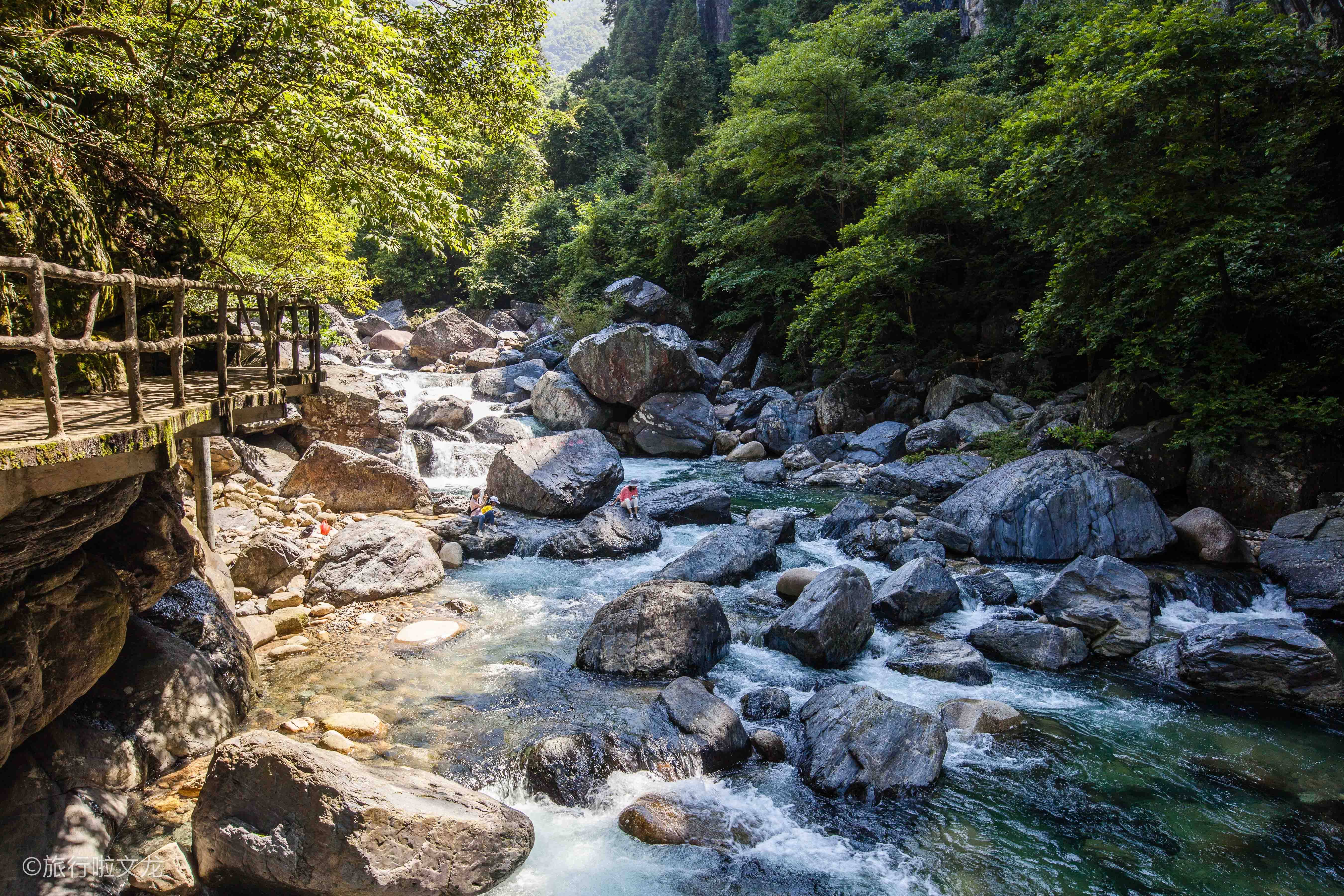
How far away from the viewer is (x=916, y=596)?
882 cm

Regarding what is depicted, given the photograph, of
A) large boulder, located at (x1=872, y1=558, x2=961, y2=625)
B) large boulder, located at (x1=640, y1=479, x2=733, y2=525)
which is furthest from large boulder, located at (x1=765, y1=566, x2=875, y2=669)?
large boulder, located at (x1=640, y1=479, x2=733, y2=525)

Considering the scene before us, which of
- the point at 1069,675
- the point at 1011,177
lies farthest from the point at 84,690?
the point at 1011,177

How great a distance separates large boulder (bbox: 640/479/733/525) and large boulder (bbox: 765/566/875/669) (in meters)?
4.51

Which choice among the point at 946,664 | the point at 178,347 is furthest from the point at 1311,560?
the point at 178,347

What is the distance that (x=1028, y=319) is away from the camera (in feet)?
44.2

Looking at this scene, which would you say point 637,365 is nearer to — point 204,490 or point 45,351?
point 204,490

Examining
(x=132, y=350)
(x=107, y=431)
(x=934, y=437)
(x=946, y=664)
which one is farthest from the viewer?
(x=934, y=437)

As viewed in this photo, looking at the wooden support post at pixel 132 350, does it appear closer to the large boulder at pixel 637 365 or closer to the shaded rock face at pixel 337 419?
the shaded rock face at pixel 337 419

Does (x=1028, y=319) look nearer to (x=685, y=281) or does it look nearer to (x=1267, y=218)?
(x=1267, y=218)

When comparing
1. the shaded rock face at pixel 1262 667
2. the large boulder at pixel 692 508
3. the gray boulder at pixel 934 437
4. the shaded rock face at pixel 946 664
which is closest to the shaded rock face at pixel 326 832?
the shaded rock face at pixel 946 664

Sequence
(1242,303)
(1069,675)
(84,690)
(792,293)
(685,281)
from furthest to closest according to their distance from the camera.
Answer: (685,281), (792,293), (1242,303), (1069,675), (84,690)

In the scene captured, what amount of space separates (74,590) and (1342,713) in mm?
11625

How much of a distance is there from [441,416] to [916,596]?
14.2 m

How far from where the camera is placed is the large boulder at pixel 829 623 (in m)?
7.69
